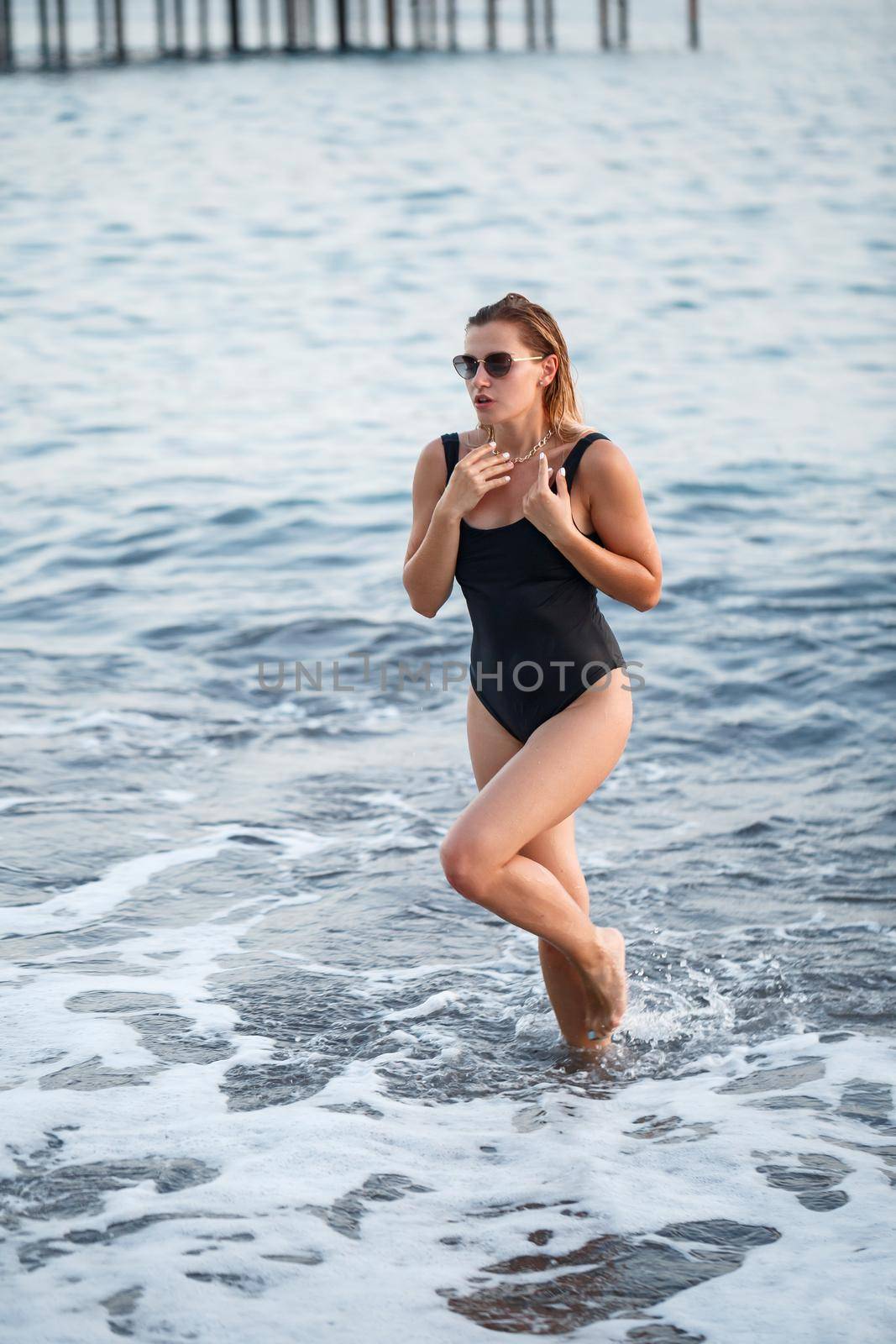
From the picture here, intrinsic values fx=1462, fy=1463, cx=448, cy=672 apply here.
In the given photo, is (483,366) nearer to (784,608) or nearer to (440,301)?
(784,608)

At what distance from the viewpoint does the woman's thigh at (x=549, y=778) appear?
13.7 ft

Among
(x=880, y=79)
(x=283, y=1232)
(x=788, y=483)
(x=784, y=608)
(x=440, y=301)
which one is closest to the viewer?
(x=283, y=1232)

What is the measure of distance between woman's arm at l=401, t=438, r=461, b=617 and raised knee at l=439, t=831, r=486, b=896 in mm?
692

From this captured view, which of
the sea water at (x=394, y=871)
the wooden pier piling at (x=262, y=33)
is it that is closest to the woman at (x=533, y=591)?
the sea water at (x=394, y=871)

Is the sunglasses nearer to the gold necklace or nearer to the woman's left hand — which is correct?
the gold necklace

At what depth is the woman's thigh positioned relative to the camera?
4176mm

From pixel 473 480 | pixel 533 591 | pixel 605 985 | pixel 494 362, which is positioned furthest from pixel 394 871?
pixel 494 362

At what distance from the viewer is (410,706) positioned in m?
8.50

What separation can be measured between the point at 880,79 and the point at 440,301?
38.8 meters

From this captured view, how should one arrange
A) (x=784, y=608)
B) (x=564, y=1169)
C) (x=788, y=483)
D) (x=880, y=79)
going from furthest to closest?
(x=880, y=79) → (x=788, y=483) → (x=784, y=608) → (x=564, y=1169)

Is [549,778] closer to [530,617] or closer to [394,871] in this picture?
[530,617]

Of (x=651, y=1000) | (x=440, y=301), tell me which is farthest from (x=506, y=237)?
(x=651, y=1000)

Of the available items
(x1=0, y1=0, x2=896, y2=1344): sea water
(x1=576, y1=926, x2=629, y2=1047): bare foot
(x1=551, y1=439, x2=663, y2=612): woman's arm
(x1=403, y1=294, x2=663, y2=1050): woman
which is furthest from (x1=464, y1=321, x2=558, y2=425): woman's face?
(x1=0, y1=0, x2=896, y2=1344): sea water

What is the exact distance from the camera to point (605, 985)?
180 inches
